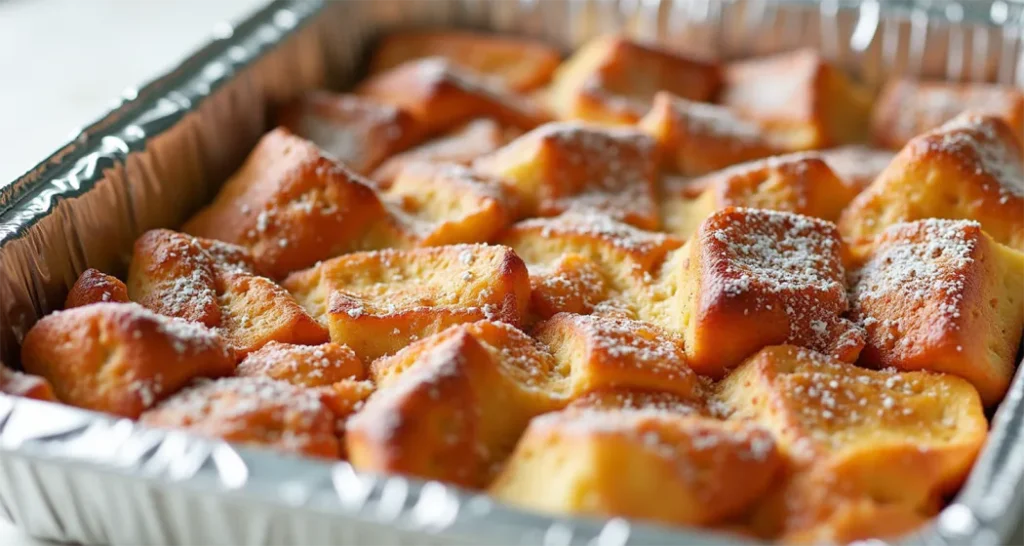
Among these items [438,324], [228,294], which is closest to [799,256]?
[438,324]

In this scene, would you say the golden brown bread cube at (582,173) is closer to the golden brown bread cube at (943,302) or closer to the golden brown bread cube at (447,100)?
the golden brown bread cube at (447,100)

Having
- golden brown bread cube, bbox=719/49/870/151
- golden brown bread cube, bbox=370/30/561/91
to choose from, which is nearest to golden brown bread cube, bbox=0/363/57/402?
golden brown bread cube, bbox=370/30/561/91

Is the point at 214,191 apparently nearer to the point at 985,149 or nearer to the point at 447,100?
the point at 447,100

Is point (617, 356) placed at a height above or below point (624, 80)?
below

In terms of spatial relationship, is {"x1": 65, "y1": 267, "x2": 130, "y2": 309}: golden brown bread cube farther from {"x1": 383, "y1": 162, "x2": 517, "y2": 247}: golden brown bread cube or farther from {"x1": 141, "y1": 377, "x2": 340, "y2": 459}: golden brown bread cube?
{"x1": 383, "y1": 162, "x2": 517, "y2": 247}: golden brown bread cube

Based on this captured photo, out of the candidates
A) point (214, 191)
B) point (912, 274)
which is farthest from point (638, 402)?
point (214, 191)
